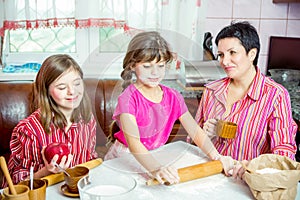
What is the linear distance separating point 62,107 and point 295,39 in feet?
5.39

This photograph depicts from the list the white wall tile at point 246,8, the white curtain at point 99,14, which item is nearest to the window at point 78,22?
the white curtain at point 99,14

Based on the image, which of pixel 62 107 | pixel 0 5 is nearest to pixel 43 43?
pixel 0 5

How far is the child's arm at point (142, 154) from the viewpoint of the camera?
3.06 ft

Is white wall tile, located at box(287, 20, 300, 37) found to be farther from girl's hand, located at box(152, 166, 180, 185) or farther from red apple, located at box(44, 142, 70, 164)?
red apple, located at box(44, 142, 70, 164)

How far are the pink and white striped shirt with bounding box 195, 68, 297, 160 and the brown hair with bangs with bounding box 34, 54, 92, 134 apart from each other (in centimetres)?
39

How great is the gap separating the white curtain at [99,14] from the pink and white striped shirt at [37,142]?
1006mm

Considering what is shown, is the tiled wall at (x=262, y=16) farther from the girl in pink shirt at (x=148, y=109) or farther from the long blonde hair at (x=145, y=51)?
the long blonde hair at (x=145, y=51)

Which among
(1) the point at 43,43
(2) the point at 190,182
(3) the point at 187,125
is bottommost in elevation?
(2) the point at 190,182

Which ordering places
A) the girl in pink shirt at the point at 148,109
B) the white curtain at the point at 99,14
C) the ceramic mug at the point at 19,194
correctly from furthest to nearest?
the white curtain at the point at 99,14, the girl in pink shirt at the point at 148,109, the ceramic mug at the point at 19,194

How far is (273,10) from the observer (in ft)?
7.89

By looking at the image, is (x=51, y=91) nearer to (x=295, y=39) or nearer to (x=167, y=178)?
(x=167, y=178)

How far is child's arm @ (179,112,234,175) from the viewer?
106cm

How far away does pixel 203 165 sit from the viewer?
1.03m

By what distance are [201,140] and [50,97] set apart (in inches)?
19.8
